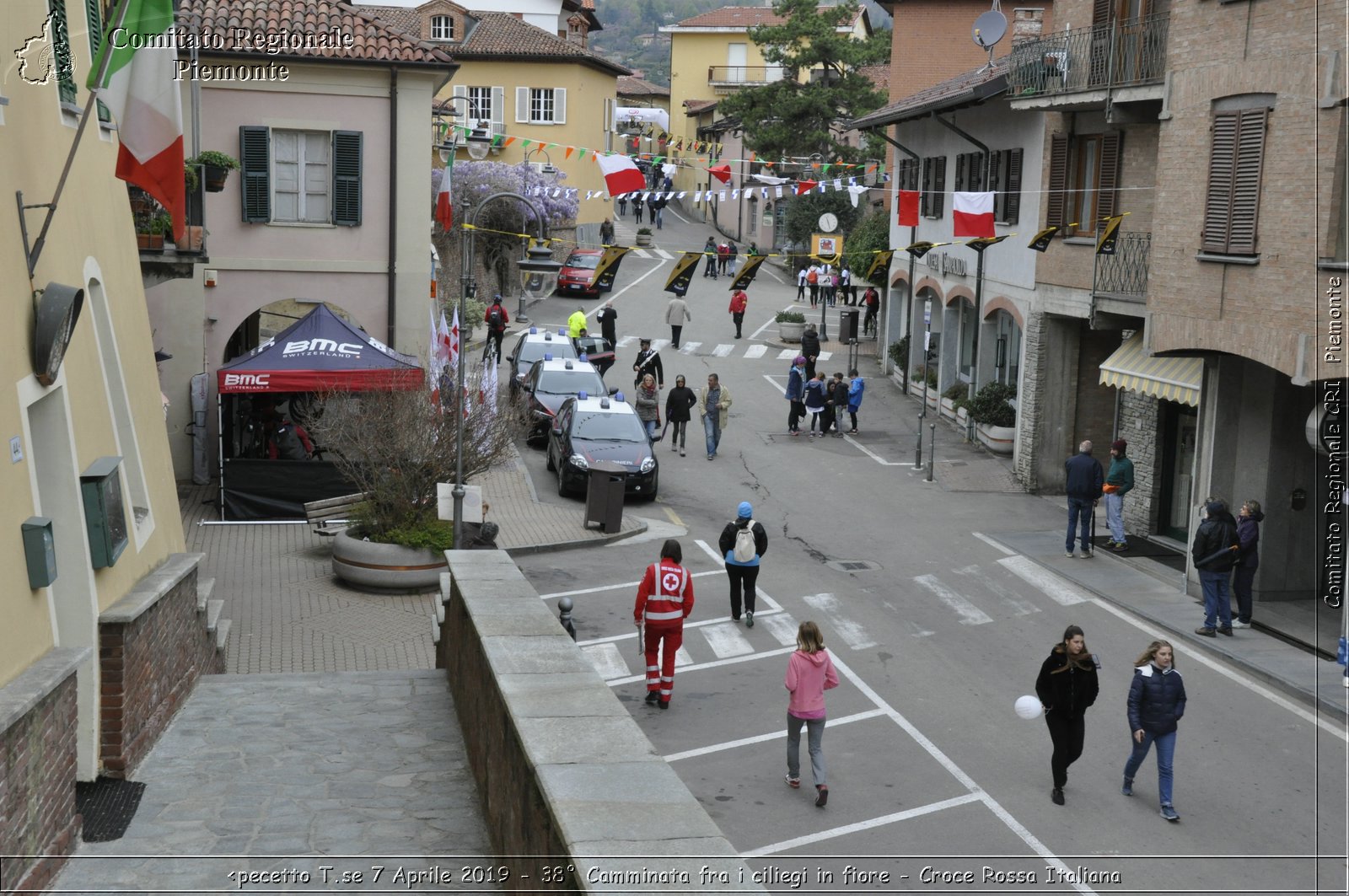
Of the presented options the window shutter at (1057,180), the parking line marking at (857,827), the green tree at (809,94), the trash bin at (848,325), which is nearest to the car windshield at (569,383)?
the window shutter at (1057,180)

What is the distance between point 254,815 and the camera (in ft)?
26.2

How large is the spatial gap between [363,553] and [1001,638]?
833 cm

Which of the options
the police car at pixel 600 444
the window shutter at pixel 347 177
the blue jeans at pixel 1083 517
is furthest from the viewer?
the police car at pixel 600 444

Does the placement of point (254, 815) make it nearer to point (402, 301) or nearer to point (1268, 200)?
point (1268, 200)

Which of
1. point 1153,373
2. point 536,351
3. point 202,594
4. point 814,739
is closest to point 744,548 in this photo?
point 814,739

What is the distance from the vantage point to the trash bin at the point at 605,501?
21672 millimetres

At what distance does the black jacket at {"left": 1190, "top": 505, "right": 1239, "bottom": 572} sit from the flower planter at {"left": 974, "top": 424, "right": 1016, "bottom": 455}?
11.2 meters

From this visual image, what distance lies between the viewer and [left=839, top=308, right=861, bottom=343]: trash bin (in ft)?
127

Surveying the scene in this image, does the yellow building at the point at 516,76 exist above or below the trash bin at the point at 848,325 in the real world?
above

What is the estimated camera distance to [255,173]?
23891 millimetres

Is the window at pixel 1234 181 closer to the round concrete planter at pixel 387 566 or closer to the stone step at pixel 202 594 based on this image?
the round concrete planter at pixel 387 566

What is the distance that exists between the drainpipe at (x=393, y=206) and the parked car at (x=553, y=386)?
400 centimetres

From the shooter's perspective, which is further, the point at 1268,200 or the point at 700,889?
the point at 1268,200

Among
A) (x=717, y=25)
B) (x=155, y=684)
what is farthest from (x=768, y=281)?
(x=155, y=684)
